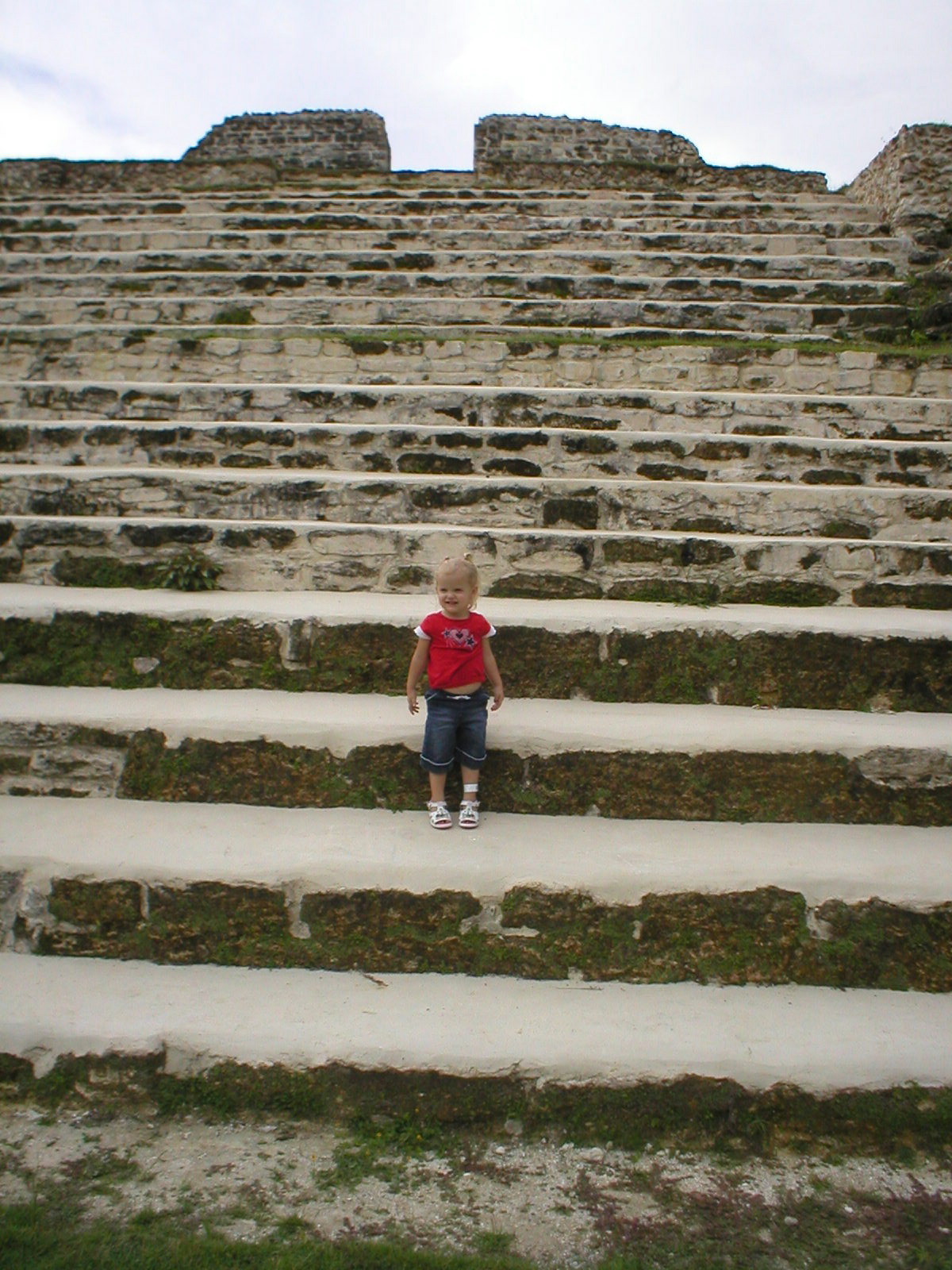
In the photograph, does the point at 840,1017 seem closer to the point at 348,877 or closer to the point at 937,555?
the point at 348,877

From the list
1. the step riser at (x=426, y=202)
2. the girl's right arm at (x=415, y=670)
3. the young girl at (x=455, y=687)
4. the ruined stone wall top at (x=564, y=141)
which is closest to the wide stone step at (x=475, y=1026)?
the young girl at (x=455, y=687)

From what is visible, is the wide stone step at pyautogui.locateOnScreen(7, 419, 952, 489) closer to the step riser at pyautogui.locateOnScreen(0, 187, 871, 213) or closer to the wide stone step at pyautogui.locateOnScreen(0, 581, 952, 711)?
the wide stone step at pyautogui.locateOnScreen(0, 581, 952, 711)

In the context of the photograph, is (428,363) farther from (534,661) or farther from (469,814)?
(469,814)

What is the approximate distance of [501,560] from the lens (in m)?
3.39

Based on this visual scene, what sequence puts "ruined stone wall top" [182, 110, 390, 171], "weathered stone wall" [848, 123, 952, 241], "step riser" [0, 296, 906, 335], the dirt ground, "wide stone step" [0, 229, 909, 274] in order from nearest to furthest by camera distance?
the dirt ground, "step riser" [0, 296, 906, 335], "wide stone step" [0, 229, 909, 274], "weathered stone wall" [848, 123, 952, 241], "ruined stone wall top" [182, 110, 390, 171]

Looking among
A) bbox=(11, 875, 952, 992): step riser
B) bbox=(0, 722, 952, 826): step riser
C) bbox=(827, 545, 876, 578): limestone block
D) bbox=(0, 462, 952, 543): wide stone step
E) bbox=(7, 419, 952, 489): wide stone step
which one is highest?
bbox=(7, 419, 952, 489): wide stone step

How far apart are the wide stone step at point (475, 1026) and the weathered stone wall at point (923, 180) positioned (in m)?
6.99

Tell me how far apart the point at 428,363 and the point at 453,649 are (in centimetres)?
325

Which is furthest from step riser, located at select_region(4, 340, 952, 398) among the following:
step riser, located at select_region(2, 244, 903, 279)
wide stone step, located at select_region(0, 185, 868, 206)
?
wide stone step, located at select_region(0, 185, 868, 206)

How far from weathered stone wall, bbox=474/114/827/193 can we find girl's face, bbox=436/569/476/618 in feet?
28.9

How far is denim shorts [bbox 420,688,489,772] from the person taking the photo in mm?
2402

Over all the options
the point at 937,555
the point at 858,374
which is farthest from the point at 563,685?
the point at 858,374

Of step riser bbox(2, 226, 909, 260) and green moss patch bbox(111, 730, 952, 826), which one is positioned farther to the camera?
step riser bbox(2, 226, 909, 260)

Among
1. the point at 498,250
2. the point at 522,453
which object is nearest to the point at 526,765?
the point at 522,453
